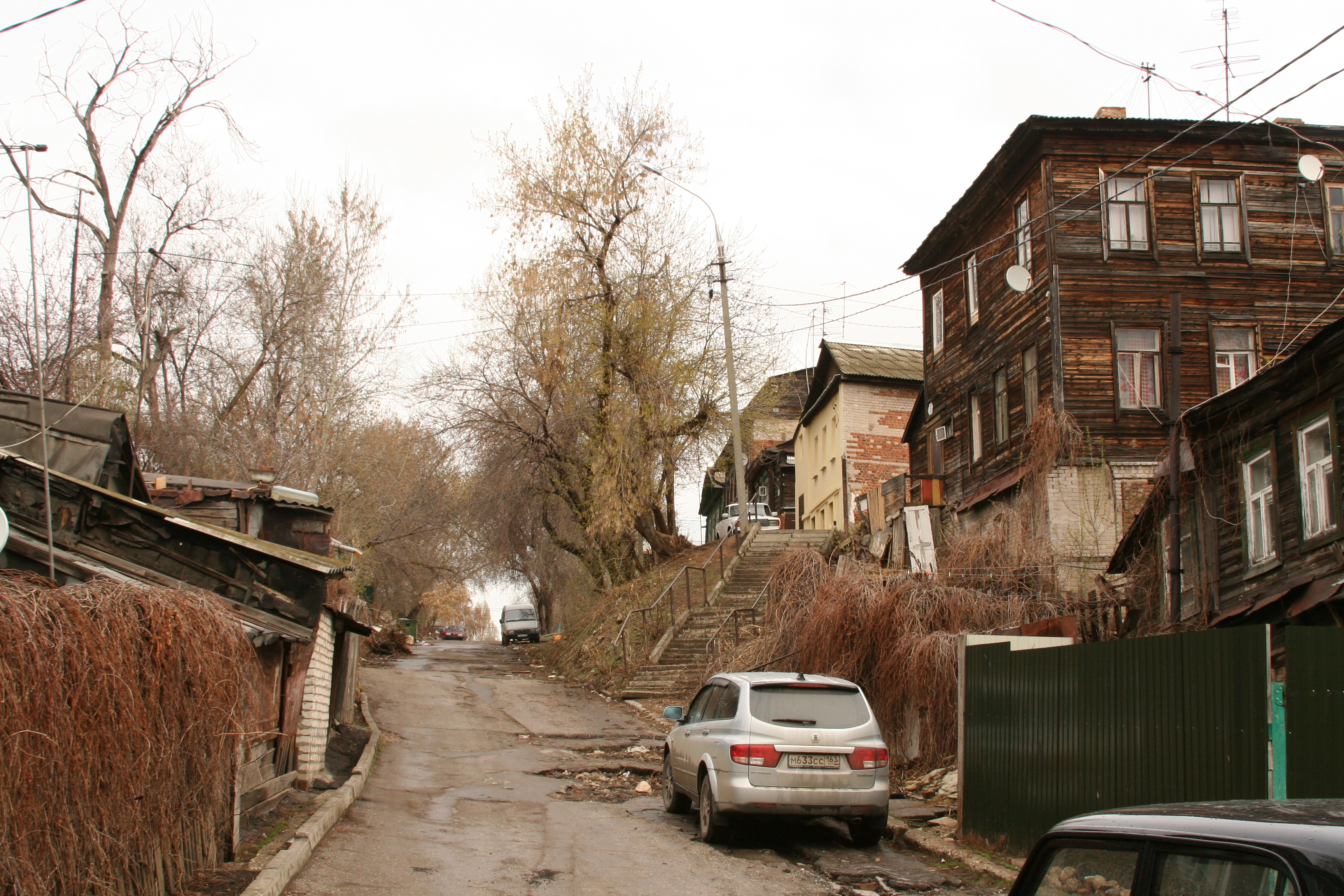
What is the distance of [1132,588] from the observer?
16141mm

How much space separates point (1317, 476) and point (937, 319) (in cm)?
1519

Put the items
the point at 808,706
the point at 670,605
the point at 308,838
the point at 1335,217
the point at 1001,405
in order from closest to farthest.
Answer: the point at 308,838 < the point at 808,706 < the point at 1335,217 < the point at 1001,405 < the point at 670,605

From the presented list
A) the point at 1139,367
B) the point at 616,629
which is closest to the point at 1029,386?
the point at 1139,367

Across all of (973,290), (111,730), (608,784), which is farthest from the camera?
(973,290)

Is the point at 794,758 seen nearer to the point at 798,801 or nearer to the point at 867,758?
the point at 798,801

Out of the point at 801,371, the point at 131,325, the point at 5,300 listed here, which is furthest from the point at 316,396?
the point at 801,371

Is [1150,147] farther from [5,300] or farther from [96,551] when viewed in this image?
[5,300]

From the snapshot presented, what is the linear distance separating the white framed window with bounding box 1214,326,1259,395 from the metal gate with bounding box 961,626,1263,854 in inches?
516

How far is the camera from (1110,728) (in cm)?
781

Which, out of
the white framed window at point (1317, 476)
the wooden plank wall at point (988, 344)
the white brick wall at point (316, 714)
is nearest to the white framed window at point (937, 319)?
the wooden plank wall at point (988, 344)

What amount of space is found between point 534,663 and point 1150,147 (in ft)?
71.1

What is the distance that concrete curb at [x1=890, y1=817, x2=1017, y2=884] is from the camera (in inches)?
329

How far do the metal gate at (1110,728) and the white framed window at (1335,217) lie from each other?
15748 mm

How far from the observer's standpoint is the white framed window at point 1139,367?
20.2m
